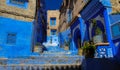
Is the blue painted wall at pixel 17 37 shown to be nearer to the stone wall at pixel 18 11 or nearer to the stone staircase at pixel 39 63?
the stone wall at pixel 18 11

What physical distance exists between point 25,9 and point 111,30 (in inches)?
339

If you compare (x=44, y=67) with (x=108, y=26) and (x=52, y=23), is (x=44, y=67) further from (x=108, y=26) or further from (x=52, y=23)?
(x=52, y=23)

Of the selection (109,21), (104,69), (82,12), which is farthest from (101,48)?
(82,12)

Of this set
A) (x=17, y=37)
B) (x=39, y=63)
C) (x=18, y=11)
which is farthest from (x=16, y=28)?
(x=39, y=63)

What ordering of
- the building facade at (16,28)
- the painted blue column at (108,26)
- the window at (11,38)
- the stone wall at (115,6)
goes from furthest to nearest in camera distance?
the window at (11,38)
the building facade at (16,28)
the stone wall at (115,6)
the painted blue column at (108,26)

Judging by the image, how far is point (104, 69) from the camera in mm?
8109

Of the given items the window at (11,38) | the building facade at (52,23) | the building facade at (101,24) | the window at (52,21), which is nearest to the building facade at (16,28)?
the window at (11,38)

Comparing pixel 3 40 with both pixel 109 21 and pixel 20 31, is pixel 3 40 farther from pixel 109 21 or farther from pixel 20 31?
pixel 109 21

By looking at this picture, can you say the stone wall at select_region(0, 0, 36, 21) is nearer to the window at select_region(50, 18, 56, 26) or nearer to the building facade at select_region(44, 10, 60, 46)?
the building facade at select_region(44, 10, 60, 46)

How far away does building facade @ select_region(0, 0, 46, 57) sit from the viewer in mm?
13477

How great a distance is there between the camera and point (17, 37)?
14055mm

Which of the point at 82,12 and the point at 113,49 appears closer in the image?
the point at 113,49

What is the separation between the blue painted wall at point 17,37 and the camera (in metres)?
13.3

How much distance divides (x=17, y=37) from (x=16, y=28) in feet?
2.72
